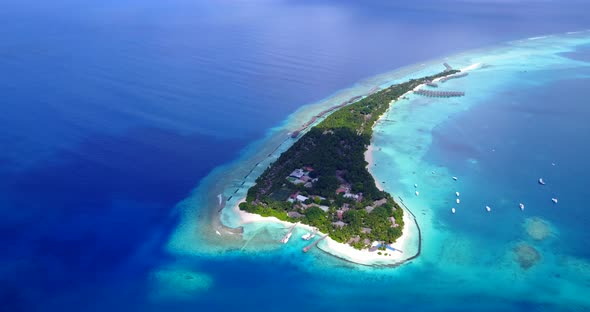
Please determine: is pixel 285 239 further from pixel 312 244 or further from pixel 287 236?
pixel 312 244

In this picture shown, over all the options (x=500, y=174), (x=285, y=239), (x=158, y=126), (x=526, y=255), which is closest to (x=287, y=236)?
(x=285, y=239)

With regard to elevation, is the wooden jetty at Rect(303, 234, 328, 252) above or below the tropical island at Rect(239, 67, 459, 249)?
below

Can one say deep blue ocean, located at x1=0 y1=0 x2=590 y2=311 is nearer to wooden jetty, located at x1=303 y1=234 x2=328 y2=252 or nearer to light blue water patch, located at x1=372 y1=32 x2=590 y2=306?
light blue water patch, located at x1=372 y1=32 x2=590 y2=306

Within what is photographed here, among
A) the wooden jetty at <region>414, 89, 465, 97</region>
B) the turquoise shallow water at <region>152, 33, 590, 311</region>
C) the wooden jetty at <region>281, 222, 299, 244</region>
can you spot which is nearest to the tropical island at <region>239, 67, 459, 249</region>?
the wooden jetty at <region>281, 222, 299, 244</region>

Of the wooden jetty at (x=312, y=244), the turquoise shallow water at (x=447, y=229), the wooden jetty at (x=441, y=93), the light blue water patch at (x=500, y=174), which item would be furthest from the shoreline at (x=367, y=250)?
the wooden jetty at (x=441, y=93)

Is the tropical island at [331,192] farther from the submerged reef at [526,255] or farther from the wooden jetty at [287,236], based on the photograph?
the submerged reef at [526,255]

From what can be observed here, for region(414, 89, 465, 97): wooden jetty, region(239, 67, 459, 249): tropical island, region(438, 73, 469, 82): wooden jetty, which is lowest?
region(239, 67, 459, 249): tropical island
